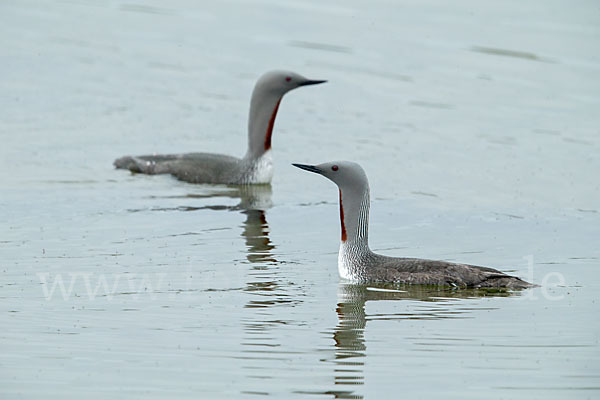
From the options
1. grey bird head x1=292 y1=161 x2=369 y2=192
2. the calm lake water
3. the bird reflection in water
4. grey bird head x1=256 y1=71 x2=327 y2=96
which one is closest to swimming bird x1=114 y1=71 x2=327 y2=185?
grey bird head x1=256 y1=71 x2=327 y2=96

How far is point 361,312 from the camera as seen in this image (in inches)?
428

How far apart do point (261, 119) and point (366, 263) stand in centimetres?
601

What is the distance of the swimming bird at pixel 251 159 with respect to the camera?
56.4 ft

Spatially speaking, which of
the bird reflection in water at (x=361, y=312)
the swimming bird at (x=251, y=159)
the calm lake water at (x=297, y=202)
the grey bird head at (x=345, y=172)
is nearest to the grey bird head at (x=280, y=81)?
the swimming bird at (x=251, y=159)

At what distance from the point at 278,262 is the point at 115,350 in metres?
3.43

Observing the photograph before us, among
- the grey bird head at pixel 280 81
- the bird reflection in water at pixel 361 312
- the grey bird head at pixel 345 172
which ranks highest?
the grey bird head at pixel 280 81

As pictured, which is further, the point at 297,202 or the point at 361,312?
the point at 297,202

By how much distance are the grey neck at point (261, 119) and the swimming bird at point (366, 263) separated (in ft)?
17.9

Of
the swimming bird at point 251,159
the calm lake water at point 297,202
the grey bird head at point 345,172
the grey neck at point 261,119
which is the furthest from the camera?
the grey neck at point 261,119

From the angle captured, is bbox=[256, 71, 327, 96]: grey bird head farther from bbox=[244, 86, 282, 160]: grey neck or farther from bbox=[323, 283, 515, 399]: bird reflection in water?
bbox=[323, 283, 515, 399]: bird reflection in water

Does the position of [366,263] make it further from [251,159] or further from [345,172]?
[251,159]

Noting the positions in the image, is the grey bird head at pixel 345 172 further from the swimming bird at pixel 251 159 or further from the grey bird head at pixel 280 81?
the grey bird head at pixel 280 81

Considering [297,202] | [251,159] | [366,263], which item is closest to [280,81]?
[251,159]

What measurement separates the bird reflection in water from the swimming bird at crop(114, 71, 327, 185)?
225 inches
